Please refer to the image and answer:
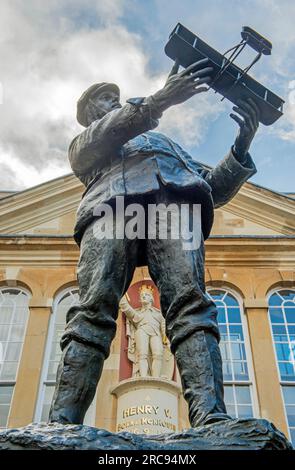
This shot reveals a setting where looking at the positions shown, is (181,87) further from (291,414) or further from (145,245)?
(291,414)

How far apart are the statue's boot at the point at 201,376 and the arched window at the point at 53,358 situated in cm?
816

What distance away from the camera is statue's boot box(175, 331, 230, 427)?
7.33 ft

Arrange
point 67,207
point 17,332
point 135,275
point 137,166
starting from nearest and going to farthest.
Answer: point 137,166 < point 17,332 < point 135,275 < point 67,207

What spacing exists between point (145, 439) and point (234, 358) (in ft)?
34.2

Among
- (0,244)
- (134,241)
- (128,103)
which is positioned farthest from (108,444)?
(0,244)

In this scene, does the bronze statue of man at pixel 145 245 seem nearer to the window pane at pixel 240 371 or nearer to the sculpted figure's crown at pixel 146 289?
the window pane at pixel 240 371

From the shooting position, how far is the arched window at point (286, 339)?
11.4m

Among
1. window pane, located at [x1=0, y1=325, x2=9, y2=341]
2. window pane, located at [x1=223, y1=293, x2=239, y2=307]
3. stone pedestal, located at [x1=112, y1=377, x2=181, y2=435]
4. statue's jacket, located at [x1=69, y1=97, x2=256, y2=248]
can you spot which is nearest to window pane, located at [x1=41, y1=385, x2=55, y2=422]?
stone pedestal, located at [x1=112, y1=377, x2=181, y2=435]

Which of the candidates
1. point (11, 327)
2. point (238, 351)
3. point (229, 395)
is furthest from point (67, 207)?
point (229, 395)

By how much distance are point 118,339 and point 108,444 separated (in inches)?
414

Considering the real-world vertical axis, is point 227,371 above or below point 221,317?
below

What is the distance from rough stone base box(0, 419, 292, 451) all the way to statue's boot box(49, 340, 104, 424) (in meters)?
0.38

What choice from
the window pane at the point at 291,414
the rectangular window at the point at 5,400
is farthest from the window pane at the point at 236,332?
the rectangular window at the point at 5,400

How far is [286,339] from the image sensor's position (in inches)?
487
